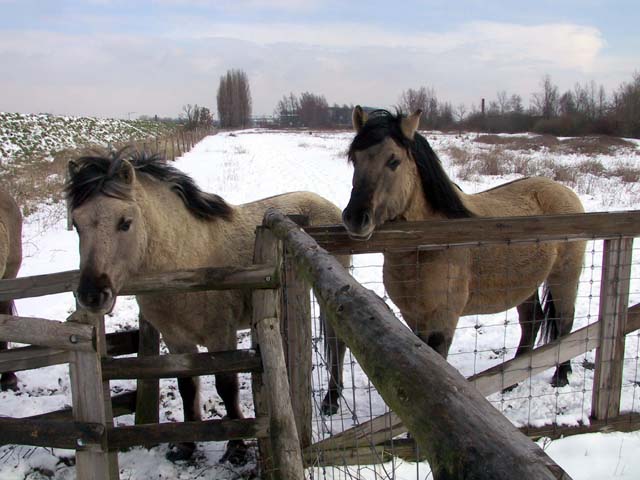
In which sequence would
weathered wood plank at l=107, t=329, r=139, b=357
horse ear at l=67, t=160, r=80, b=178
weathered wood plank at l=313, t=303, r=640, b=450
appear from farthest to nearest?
weathered wood plank at l=107, t=329, r=139, b=357 < weathered wood plank at l=313, t=303, r=640, b=450 < horse ear at l=67, t=160, r=80, b=178

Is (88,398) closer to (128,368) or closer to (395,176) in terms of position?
(128,368)

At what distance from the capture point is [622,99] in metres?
43.8

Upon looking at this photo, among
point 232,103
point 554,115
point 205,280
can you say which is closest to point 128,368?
point 205,280

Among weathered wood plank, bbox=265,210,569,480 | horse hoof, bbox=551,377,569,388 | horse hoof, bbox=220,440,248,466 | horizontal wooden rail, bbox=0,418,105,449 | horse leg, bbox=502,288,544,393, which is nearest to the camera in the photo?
weathered wood plank, bbox=265,210,569,480

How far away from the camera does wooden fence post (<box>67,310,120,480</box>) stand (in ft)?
7.28

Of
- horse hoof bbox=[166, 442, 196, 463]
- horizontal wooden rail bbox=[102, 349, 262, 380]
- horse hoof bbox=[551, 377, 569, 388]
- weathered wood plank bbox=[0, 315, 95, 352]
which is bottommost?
horse hoof bbox=[166, 442, 196, 463]

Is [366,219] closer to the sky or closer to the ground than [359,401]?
closer to the sky

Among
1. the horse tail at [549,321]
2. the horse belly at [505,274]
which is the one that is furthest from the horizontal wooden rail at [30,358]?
the horse tail at [549,321]

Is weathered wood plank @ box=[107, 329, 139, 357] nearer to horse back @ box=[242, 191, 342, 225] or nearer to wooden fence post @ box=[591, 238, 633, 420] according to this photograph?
horse back @ box=[242, 191, 342, 225]

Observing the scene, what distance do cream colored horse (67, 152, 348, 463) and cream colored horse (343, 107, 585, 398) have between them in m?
0.99

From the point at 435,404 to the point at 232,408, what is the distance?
319 centimetres

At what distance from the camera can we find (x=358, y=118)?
12.6ft

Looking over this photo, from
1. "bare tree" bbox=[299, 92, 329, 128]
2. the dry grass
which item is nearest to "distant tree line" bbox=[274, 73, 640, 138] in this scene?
the dry grass

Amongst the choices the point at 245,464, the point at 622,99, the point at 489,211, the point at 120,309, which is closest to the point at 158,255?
the point at 245,464
